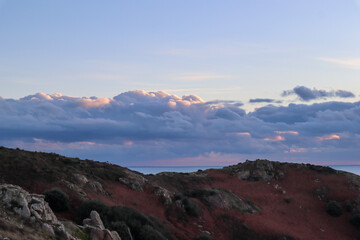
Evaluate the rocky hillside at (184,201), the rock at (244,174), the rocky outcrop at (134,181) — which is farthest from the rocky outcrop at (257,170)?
the rocky outcrop at (134,181)

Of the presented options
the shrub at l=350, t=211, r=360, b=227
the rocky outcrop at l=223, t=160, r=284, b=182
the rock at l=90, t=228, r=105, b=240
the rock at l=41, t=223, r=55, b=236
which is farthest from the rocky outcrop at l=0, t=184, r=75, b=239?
the rocky outcrop at l=223, t=160, r=284, b=182

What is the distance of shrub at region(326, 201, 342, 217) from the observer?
2349 inches

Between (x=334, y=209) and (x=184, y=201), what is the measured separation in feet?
95.6

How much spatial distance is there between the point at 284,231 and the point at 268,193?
18161 mm

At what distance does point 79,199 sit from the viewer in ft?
110

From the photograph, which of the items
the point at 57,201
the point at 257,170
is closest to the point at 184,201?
the point at 57,201

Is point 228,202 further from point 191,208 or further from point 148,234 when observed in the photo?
point 148,234

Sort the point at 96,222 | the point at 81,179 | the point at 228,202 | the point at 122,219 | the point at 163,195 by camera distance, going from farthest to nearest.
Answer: the point at 228,202 → the point at 163,195 → the point at 81,179 → the point at 122,219 → the point at 96,222

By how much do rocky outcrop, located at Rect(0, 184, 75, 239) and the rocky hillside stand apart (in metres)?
0.07

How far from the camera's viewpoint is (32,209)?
2145 centimetres

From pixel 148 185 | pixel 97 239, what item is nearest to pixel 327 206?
pixel 148 185

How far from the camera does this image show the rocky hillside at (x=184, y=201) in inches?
1075

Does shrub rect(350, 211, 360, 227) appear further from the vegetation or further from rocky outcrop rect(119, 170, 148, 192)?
the vegetation

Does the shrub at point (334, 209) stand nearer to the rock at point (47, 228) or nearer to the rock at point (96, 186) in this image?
the rock at point (96, 186)
